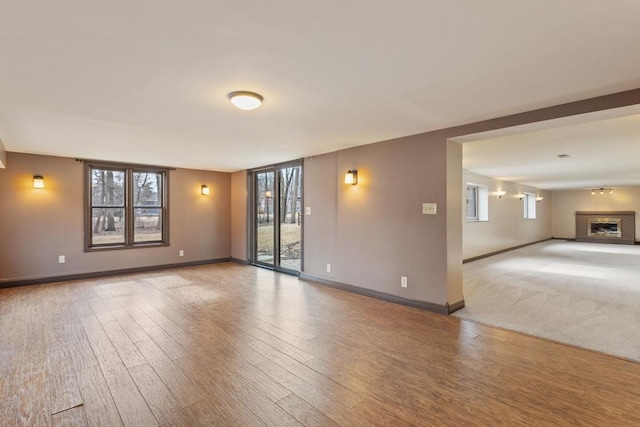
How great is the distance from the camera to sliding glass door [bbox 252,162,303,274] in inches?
235

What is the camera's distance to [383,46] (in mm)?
1927

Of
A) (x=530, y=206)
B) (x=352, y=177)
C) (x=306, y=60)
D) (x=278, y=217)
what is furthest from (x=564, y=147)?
(x=530, y=206)

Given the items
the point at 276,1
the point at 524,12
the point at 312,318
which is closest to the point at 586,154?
the point at 524,12

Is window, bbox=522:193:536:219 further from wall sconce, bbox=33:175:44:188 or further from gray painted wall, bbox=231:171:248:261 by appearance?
wall sconce, bbox=33:175:44:188

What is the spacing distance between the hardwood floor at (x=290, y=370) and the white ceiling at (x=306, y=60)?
89.8 inches

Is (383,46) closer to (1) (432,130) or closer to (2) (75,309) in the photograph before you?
(1) (432,130)

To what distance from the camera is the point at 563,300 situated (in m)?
4.16

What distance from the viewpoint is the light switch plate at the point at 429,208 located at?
12.4ft

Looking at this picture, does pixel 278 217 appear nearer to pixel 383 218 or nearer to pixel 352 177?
pixel 352 177

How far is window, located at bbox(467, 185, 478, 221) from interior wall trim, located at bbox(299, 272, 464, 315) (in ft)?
14.8

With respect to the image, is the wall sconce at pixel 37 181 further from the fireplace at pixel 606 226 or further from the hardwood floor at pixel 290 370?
the fireplace at pixel 606 226

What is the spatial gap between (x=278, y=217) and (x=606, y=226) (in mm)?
13418

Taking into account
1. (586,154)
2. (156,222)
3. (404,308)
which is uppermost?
(586,154)

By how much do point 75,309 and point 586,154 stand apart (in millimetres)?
8276
